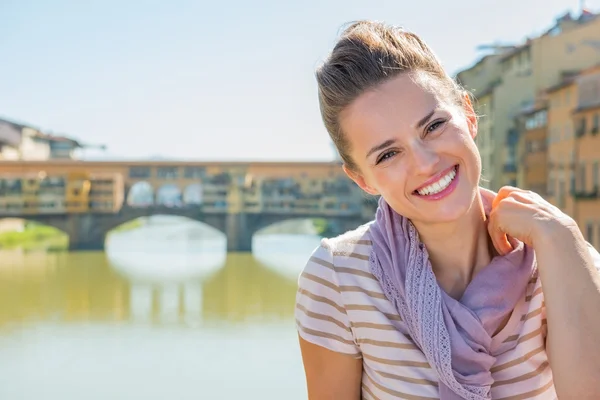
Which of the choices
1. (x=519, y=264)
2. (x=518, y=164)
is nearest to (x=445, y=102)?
(x=519, y=264)

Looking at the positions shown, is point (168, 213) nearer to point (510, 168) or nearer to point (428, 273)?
point (510, 168)

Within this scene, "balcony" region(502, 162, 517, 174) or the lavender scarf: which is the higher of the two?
the lavender scarf

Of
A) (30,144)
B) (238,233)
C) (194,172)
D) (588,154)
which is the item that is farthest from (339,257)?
(30,144)

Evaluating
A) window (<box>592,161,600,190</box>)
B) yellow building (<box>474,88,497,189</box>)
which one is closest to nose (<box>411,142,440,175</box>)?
window (<box>592,161,600,190</box>)

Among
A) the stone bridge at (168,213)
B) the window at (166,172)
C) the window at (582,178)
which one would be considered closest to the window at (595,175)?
the window at (582,178)

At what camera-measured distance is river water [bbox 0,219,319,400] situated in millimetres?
7152

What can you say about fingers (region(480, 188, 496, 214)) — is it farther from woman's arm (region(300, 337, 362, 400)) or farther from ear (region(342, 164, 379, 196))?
woman's arm (region(300, 337, 362, 400))

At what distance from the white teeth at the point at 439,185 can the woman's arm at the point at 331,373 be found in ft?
0.75

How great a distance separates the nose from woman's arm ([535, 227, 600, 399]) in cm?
16

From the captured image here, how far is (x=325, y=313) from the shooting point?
862 mm

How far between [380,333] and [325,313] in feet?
0.25

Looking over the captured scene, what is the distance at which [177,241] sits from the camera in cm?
2747

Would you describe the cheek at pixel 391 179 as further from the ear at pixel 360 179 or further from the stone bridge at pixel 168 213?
the stone bridge at pixel 168 213

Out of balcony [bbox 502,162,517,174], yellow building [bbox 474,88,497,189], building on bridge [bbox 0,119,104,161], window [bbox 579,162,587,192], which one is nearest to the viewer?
window [bbox 579,162,587,192]
